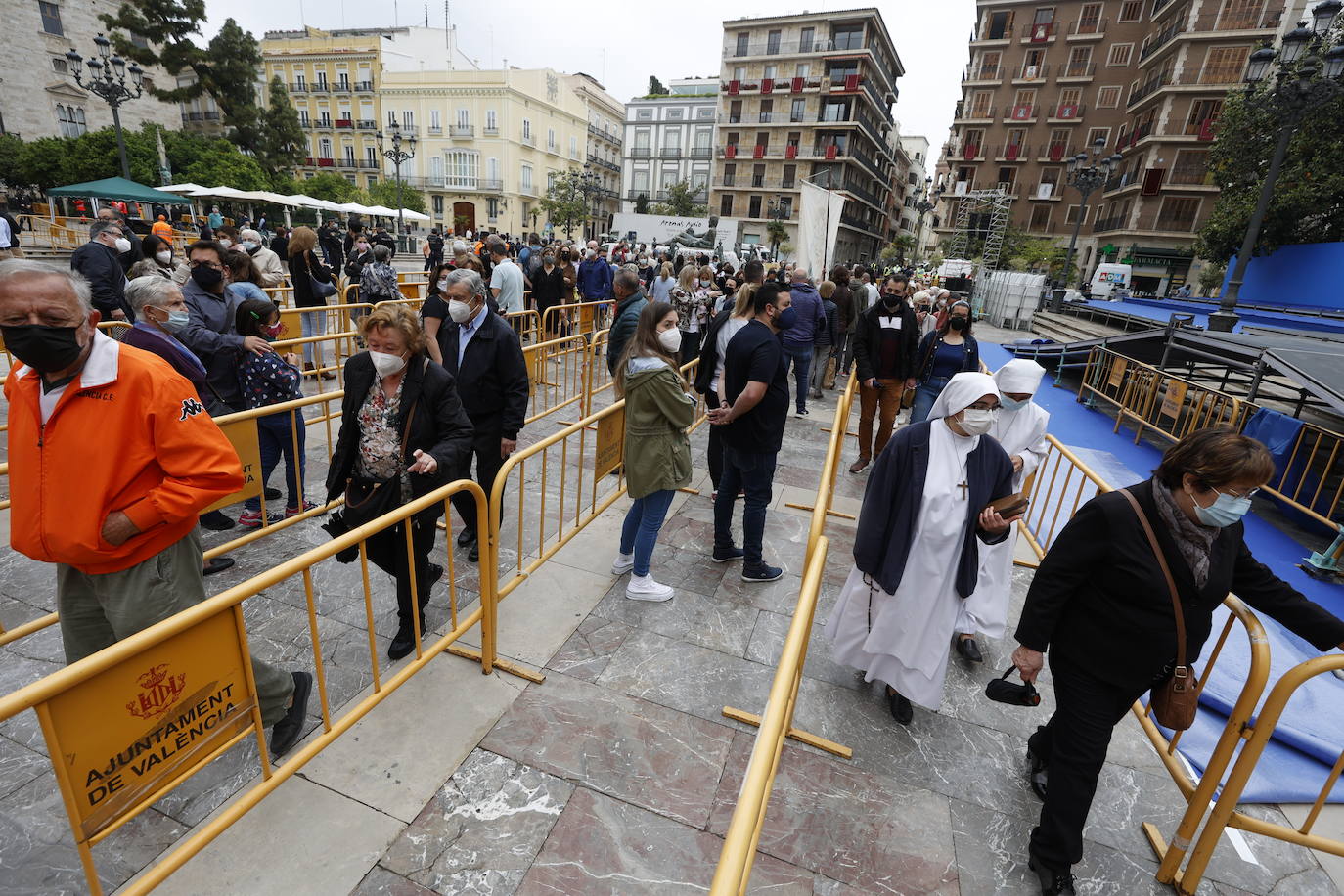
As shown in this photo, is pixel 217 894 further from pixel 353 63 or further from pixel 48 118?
pixel 353 63

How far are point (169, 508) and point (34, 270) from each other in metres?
0.82

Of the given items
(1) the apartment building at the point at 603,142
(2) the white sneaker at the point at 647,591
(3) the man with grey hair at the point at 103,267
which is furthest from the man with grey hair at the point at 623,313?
(1) the apartment building at the point at 603,142

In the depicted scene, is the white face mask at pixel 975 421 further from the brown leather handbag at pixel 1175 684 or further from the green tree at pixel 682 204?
the green tree at pixel 682 204

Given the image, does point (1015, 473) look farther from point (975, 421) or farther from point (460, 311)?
point (460, 311)

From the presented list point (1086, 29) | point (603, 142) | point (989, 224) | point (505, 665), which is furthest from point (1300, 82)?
point (603, 142)

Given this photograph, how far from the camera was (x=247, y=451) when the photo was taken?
3.85 m

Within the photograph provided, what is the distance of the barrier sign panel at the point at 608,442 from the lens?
4.39 m

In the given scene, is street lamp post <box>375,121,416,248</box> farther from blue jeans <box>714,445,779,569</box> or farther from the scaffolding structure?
the scaffolding structure

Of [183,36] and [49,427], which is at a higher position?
[183,36]

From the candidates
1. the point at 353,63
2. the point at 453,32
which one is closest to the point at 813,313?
the point at 353,63

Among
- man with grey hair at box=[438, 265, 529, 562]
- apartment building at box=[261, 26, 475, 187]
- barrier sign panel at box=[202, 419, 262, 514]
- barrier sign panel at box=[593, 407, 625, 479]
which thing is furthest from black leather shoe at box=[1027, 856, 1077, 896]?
apartment building at box=[261, 26, 475, 187]

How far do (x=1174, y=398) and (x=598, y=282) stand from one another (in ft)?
31.2

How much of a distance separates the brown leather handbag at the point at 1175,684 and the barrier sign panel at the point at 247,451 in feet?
14.9

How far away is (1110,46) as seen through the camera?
4662cm
